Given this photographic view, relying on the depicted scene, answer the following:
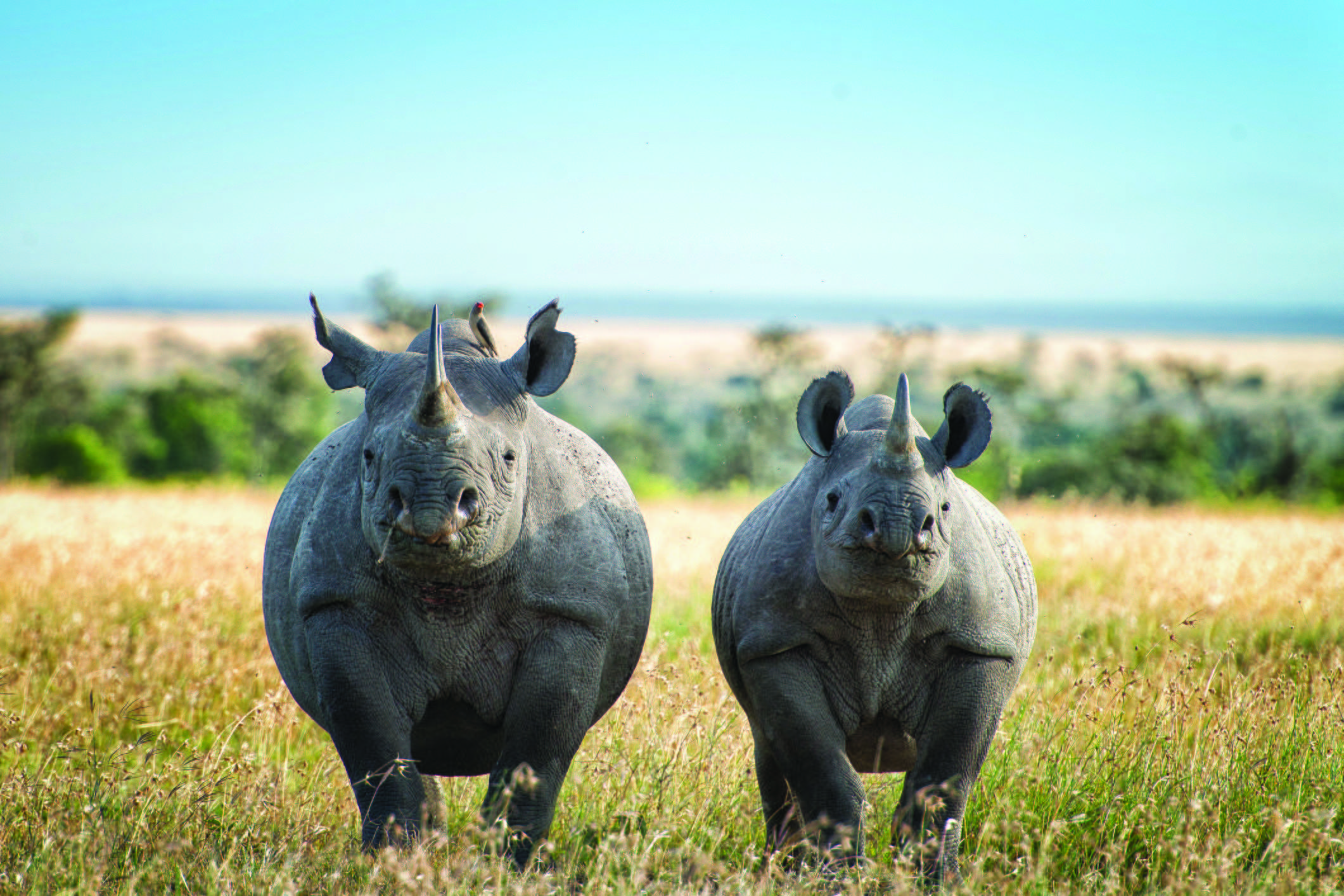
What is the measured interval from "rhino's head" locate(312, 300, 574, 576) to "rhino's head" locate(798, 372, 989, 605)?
43.1 inches

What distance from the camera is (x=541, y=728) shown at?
15.6 ft

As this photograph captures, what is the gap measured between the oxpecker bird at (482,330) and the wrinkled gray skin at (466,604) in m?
0.17

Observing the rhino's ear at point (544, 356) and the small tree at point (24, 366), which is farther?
the small tree at point (24, 366)

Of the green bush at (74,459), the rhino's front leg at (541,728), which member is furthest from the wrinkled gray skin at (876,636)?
the green bush at (74,459)

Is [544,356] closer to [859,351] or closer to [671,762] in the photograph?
[671,762]

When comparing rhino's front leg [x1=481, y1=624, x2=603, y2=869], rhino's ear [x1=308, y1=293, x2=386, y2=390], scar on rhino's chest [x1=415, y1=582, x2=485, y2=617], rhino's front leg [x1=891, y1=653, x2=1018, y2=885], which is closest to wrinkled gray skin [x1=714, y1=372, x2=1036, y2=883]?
rhino's front leg [x1=891, y1=653, x2=1018, y2=885]

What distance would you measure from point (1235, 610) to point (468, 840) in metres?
7.02

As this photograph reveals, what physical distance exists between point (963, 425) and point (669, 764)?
6.65ft

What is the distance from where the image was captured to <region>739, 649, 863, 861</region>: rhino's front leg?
15.7 ft

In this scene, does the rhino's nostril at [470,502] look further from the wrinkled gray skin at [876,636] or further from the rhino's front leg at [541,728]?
the wrinkled gray skin at [876,636]

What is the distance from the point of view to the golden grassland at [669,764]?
14.8 ft

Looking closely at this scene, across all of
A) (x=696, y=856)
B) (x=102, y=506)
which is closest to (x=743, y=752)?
(x=696, y=856)

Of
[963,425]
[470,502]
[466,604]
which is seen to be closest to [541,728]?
[466,604]

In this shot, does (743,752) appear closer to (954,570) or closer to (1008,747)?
(1008,747)
